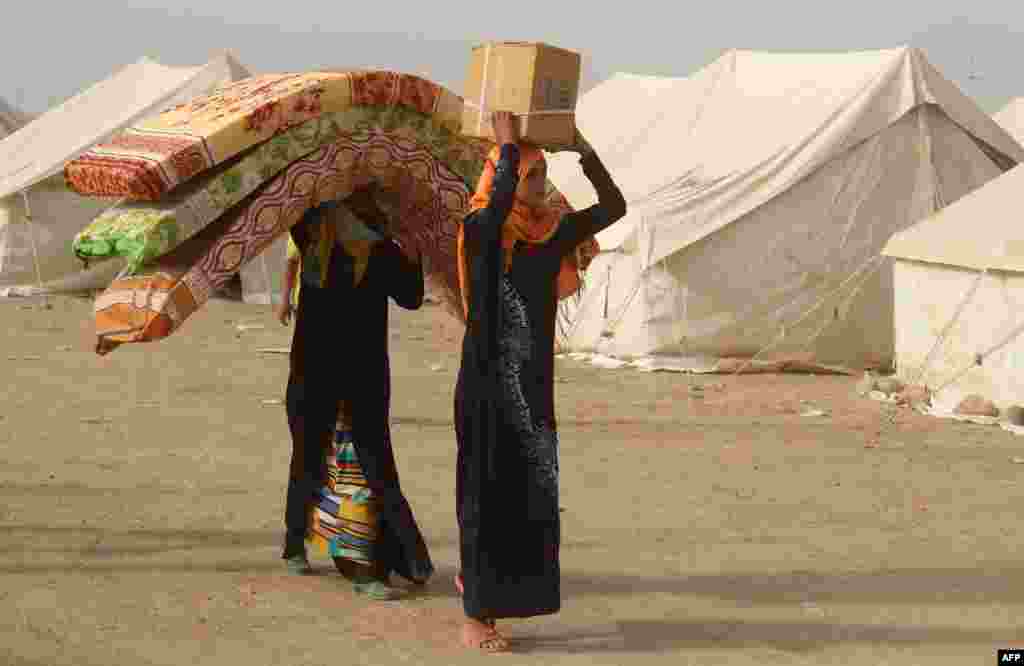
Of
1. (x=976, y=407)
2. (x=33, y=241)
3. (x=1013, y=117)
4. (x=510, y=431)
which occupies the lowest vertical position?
(x=976, y=407)

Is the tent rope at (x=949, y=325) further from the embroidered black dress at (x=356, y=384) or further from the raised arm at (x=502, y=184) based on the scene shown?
the raised arm at (x=502, y=184)

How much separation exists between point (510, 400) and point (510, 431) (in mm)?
93

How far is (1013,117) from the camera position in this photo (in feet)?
81.0

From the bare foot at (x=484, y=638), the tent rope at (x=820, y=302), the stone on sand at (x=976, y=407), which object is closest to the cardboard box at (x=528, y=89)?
the bare foot at (x=484, y=638)

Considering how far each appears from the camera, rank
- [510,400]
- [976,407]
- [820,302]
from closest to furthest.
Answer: [510,400] < [976,407] < [820,302]

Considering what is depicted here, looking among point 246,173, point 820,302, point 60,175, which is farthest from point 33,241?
point 246,173

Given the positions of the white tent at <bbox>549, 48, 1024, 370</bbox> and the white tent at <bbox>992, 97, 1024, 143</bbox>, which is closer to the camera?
the white tent at <bbox>549, 48, 1024, 370</bbox>

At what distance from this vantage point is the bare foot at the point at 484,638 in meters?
5.18

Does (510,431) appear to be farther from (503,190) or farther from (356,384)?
(356,384)

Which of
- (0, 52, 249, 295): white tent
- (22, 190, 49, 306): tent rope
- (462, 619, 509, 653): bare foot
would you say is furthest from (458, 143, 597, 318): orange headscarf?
(22, 190, 49, 306): tent rope

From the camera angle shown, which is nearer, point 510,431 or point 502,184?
point 502,184

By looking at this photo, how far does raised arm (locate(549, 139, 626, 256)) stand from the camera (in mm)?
5207

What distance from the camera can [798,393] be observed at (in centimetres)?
1182

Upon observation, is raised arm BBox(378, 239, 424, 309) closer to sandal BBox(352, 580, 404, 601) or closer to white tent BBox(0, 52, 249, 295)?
sandal BBox(352, 580, 404, 601)
